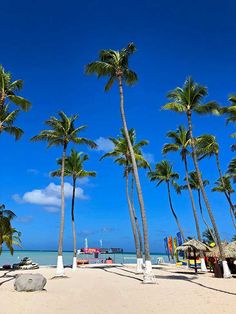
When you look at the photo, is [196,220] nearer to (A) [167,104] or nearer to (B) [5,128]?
(A) [167,104]

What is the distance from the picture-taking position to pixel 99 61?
76.8ft

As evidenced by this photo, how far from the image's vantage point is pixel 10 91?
20344 mm

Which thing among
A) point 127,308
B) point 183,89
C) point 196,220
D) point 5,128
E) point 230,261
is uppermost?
point 183,89

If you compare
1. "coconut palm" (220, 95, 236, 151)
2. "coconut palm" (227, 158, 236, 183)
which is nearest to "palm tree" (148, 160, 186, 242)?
"coconut palm" (227, 158, 236, 183)

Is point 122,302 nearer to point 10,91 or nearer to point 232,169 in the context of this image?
point 10,91

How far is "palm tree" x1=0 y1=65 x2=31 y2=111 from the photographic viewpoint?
64.7ft

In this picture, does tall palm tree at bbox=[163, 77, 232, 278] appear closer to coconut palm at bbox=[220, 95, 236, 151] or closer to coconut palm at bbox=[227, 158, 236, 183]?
coconut palm at bbox=[220, 95, 236, 151]

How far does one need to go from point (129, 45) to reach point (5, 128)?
10.5m


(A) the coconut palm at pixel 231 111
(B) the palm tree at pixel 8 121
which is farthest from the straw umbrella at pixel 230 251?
(B) the palm tree at pixel 8 121

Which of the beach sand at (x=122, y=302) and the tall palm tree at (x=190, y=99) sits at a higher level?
the tall palm tree at (x=190, y=99)

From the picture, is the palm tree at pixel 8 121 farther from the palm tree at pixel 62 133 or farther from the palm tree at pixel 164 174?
the palm tree at pixel 164 174

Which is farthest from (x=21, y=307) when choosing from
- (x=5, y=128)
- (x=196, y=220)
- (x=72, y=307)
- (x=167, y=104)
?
(x=196, y=220)

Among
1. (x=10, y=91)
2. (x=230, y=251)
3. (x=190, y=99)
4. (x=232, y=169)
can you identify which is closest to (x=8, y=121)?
(x=10, y=91)

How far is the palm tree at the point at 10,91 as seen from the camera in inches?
776
